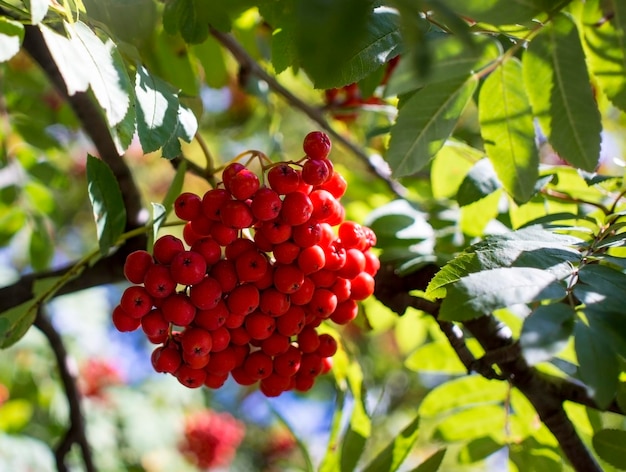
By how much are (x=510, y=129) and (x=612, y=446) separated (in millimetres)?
524

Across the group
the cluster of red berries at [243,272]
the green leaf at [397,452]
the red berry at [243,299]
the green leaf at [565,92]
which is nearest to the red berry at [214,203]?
the cluster of red berries at [243,272]

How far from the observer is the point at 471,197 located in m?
1.16

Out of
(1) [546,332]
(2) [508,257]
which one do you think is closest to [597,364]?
(1) [546,332]

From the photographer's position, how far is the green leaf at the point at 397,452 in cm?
122

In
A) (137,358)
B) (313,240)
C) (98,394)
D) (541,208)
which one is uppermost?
(313,240)

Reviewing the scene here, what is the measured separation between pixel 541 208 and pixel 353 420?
519 millimetres

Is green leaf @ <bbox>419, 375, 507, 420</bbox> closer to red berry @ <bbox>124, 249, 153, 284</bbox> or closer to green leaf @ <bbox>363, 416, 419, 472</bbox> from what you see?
green leaf @ <bbox>363, 416, 419, 472</bbox>

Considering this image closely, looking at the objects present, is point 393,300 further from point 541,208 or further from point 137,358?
point 137,358

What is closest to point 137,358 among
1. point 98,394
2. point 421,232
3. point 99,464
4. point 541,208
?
point 98,394

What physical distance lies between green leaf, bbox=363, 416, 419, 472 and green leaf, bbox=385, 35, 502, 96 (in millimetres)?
641

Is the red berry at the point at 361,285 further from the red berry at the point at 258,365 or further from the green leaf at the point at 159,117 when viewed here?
the green leaf at the point at 159,117

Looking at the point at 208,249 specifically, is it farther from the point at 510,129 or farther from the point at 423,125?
the point at 510,129

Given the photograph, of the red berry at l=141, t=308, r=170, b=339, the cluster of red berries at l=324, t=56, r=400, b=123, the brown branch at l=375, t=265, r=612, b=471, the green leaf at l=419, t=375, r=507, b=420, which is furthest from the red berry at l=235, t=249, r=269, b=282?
the cluster of red berries at l=324, t=56, r=400, b=123

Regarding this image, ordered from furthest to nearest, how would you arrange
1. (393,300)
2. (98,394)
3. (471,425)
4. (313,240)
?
(98,394)
(471,425)
(393,300)
(313,240)
